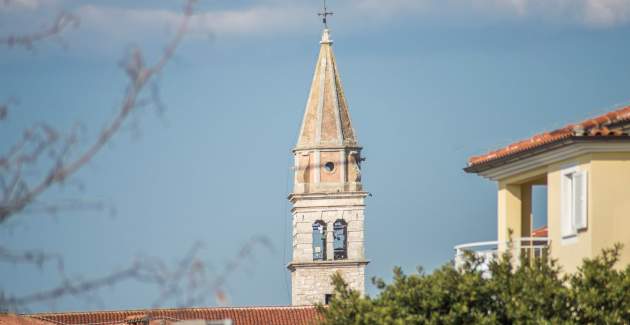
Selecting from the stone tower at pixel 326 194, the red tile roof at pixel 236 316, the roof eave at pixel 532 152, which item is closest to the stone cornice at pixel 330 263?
the stone tower at pixel 326 194

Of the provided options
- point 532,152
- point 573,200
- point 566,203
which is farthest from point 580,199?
point 532,152

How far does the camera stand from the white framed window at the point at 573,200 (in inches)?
906

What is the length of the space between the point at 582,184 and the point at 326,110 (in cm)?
6565

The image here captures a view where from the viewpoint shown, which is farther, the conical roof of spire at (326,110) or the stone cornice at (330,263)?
the conical roof of spire at (326,110)

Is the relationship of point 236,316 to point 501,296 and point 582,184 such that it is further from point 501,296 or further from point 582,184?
point 501,296

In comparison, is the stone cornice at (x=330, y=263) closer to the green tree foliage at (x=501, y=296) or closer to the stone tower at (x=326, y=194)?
the stone tower at (x=326, y=194)

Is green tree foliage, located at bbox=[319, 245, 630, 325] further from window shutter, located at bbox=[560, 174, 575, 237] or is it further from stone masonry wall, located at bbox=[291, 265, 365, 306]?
stone masonry wall, located at bbox=[291, 265, 365, 306]

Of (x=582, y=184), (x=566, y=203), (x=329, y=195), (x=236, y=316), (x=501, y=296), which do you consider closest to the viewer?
(x=501, y=296)

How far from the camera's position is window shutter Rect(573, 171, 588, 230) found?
22969 millimetres

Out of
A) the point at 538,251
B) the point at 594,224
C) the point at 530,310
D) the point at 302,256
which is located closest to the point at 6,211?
the point at 530,310

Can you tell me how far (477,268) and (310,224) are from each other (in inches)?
2506

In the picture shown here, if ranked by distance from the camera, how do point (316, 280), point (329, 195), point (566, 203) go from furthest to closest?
point (329, 195)
point (316, 280)
point (566, 203)

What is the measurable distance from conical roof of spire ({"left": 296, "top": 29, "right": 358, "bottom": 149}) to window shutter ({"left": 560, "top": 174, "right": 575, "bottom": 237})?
6316 cm

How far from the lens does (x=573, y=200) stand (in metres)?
23.5
